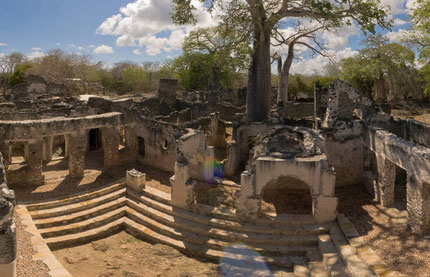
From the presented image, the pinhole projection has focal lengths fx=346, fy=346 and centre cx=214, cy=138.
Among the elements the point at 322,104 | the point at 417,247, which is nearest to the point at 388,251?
the point at 417,247

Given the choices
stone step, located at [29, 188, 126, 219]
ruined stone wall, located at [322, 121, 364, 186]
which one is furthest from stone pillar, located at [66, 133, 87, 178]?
ruined stone wall, located at [322, 121, 364, 186]

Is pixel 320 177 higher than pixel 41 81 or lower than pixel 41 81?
lower

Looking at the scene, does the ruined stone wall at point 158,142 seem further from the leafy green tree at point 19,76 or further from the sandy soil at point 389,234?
the leafy green tree at point 19,76

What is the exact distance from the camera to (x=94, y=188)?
1509 centimetres

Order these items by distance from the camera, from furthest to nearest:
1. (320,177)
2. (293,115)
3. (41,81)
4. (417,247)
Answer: (41,81) → (293,115) → (320,177) → (417,247)

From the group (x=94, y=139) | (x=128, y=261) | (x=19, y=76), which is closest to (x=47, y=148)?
(x=94, y=139)

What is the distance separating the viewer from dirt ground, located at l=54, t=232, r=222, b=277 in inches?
417

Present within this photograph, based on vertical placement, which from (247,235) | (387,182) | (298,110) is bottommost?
(247,235)

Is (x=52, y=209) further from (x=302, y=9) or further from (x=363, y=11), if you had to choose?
(x=363, y=11)

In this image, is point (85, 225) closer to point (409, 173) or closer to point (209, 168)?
point (209, 168)

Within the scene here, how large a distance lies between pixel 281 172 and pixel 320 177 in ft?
4.38

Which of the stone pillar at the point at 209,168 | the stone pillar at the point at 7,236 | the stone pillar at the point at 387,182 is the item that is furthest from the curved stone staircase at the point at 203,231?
the stone pillar at the point at 7,236

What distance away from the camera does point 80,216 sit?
13211mm

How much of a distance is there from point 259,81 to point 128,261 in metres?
12.2
